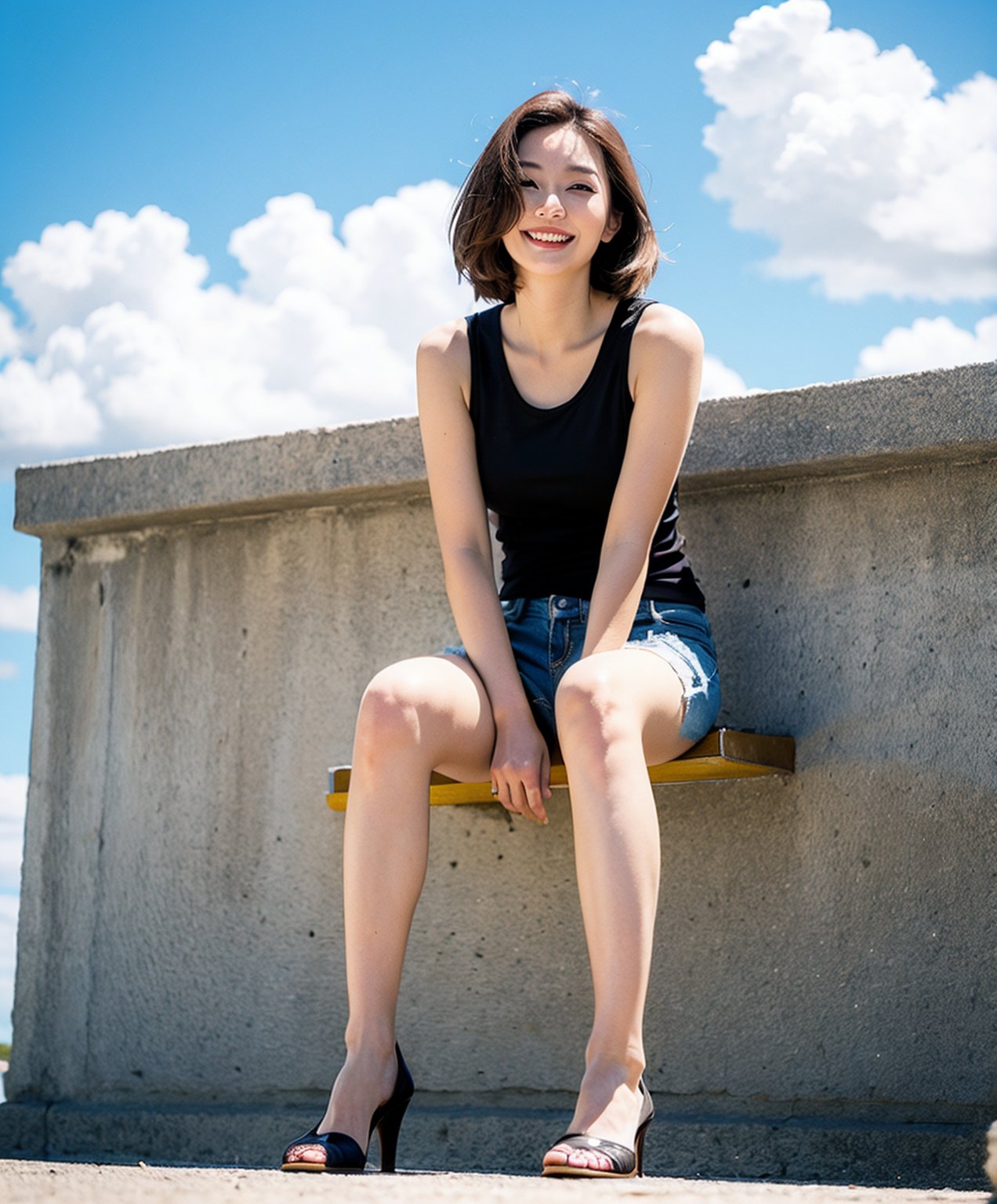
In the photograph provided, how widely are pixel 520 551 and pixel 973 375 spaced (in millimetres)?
941

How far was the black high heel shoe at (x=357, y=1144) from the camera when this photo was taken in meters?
2.05

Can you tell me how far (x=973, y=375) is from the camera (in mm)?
2760

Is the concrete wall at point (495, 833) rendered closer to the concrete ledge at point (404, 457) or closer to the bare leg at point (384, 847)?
the concrete ledge at point (404, 457)

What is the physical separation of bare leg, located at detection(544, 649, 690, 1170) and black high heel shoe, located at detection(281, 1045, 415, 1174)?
0.34 m

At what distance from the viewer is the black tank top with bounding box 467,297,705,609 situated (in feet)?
8.82

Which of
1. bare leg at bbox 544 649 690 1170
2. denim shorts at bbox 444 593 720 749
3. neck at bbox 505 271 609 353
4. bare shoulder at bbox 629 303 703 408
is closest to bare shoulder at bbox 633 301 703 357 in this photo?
bare shoulder at bbox 629 303 703 408

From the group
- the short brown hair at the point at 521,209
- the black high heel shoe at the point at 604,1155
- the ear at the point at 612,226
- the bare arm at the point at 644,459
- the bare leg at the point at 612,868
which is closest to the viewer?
the black high heel shoe at the point at 604,1155

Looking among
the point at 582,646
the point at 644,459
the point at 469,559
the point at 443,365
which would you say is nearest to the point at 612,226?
the point at 443,365

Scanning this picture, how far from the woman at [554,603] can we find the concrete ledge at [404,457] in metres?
0.29

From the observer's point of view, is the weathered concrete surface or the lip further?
the lip

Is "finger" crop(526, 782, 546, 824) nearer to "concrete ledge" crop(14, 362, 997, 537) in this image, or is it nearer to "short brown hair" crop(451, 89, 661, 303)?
"concrete ledge" crop(14, 362, 997, 537)

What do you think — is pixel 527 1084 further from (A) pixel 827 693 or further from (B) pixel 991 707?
(B) pixel 991 707

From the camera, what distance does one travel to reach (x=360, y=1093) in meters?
2.18

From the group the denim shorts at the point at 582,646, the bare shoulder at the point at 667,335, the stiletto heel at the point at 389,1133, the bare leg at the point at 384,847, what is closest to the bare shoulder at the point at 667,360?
the bare shoulder at the point at 667,335
